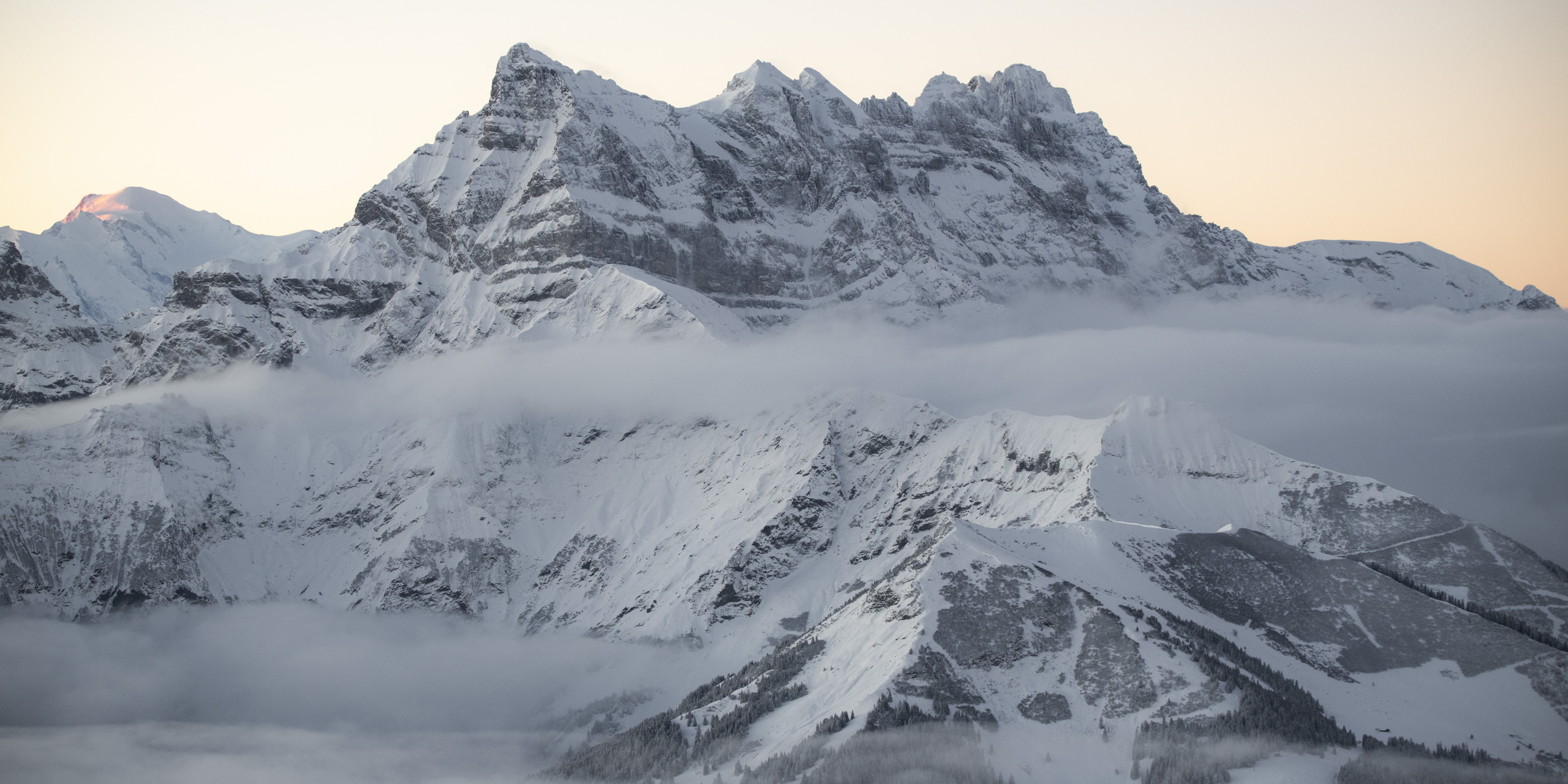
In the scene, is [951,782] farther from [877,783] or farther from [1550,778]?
[1550,778]

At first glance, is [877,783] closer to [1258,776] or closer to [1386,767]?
[1258,776]

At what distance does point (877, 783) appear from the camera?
7864 inches

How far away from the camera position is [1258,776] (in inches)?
7574

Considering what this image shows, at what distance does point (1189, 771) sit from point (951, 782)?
32.2 metres

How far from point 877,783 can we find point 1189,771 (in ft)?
139

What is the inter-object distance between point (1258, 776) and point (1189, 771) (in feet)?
29.0

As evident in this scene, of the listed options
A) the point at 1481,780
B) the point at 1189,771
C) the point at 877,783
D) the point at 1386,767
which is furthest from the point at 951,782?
the point at 1481,780

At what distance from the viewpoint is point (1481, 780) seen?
19475 cm

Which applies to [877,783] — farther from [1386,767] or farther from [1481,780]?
[1481,780]

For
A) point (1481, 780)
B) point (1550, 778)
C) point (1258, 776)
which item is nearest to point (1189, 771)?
point (1258, 776)

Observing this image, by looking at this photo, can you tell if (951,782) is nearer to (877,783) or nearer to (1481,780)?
(877,783)

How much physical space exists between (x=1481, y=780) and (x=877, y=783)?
267ft

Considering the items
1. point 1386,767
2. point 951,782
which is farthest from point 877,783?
point 1386,767

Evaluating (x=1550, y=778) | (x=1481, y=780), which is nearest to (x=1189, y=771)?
(x=1481, y=780)
